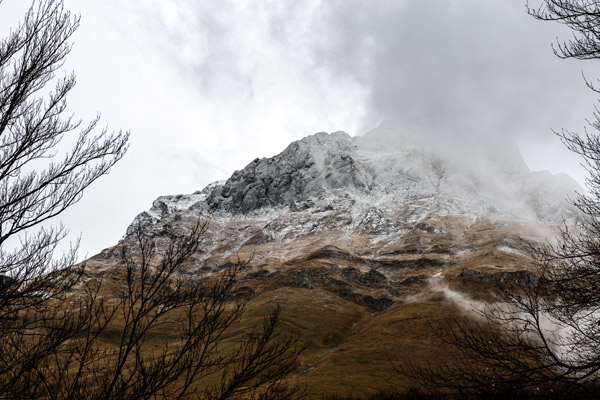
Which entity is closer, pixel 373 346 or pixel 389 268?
pixel 373 346

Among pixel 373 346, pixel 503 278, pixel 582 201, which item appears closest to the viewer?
pixel 582 201

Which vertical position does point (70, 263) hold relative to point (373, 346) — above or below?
above

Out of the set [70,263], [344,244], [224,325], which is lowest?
[224,325]

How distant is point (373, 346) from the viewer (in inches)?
2507

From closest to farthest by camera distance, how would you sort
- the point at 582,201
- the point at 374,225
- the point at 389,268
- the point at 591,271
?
the point at 591,271 → the point at 582,201 → the point at 389,268 → the point at 374,225

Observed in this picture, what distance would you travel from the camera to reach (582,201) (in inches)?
431

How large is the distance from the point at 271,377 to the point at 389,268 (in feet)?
445

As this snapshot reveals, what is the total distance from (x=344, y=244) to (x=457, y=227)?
5817 cm

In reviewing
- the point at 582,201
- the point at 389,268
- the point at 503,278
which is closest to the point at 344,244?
the point at 389,268

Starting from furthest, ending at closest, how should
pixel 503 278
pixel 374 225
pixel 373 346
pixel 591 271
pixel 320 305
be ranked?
pixel 374 225
pixel 320 305
pixel 503 278
pixel 373 346
pixel 591 271

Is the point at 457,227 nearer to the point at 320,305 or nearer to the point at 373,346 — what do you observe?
the point at 320,305

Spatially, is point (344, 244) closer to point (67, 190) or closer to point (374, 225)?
point (374, 225)

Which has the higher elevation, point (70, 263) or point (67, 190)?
point (67, 190)

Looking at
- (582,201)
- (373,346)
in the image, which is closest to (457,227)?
(373,346)
